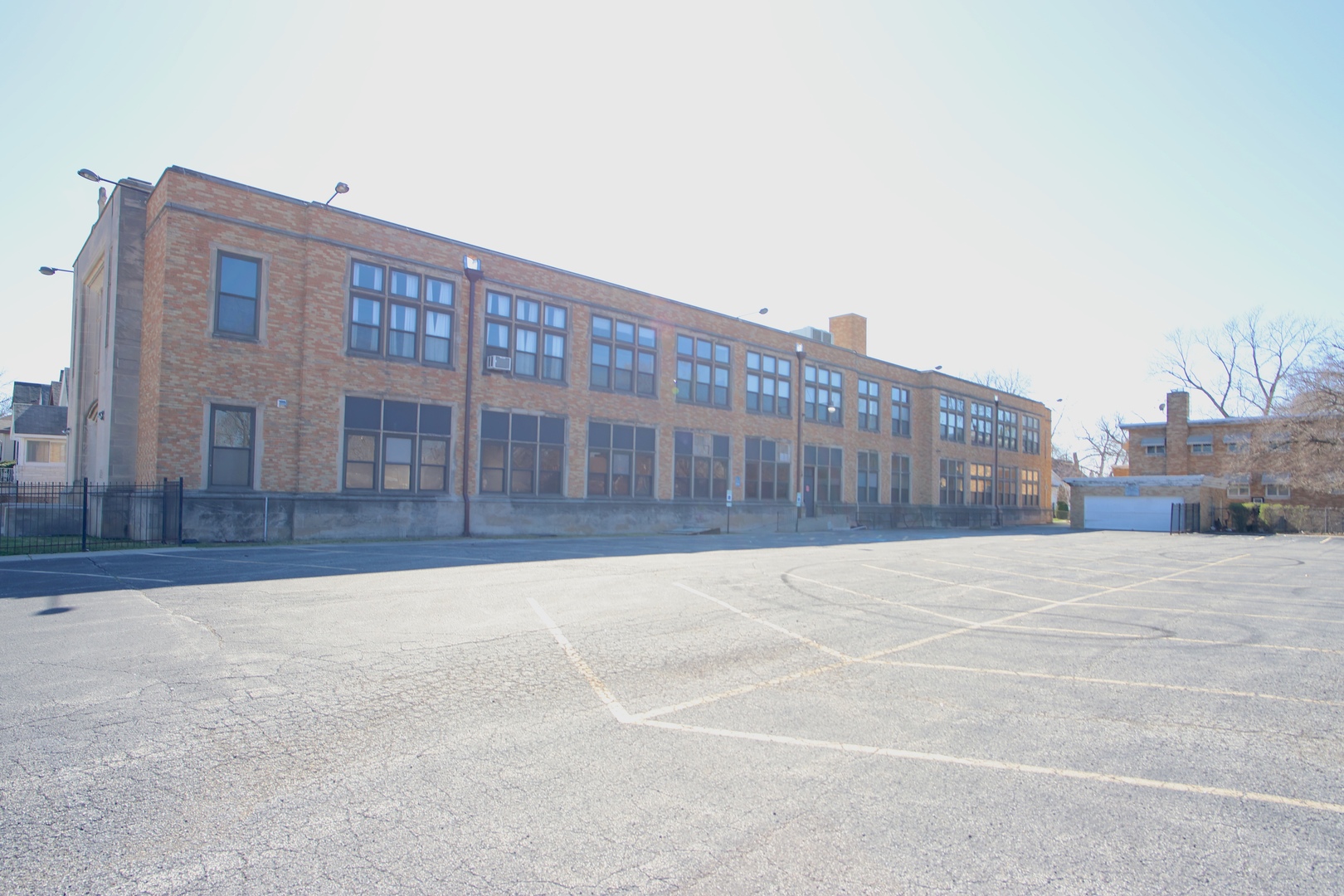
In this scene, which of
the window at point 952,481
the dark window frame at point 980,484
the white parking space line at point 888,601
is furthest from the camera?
the dark window frame at point 980,484

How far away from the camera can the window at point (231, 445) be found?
69.4 feet

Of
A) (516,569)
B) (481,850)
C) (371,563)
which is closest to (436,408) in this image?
(371,563)

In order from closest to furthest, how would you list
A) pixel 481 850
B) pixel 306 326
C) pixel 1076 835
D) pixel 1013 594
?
pixel 481 850
pixel 1076 835
pixel 1013 594
pixel 306 326

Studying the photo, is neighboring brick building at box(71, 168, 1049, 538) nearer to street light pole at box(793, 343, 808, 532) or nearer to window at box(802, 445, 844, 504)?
street light pole at box(793, 343, 808, 532)

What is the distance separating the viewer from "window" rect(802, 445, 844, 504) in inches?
1618

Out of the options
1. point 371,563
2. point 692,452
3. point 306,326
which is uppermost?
point 306,326

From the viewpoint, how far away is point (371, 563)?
15.7m

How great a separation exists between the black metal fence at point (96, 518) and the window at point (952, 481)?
1706 inches

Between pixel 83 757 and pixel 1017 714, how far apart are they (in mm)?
6488

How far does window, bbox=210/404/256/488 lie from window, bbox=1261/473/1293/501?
2405 inches

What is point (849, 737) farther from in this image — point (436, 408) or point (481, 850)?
point (436, 408)

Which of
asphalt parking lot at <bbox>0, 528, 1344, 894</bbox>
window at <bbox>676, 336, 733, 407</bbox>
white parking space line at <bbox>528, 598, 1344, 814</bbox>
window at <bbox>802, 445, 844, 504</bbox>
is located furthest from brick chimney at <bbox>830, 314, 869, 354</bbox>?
white parking space line at <bbox>528, 598, 1344, 814</bbox>

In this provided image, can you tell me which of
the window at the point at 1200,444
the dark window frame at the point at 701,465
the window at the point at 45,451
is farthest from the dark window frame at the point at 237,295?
the window at the point at 1200,444

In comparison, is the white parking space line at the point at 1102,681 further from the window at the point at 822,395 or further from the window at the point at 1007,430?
the window at the point at 1007,430
